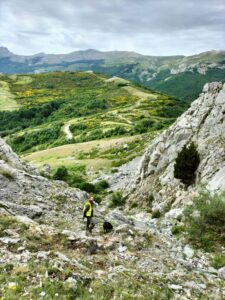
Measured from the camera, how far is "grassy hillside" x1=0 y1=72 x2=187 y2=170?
240ft

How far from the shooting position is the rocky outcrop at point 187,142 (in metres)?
33.2

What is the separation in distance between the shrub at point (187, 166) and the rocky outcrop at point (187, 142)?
1.95 feet

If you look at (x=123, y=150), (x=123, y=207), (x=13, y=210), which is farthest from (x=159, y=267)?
(x=123, y=150)

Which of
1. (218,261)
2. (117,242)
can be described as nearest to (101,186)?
(117,242)

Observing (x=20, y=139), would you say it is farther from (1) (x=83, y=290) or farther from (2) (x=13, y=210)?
(1) (x=83, y=290)

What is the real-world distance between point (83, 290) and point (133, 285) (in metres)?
2.27

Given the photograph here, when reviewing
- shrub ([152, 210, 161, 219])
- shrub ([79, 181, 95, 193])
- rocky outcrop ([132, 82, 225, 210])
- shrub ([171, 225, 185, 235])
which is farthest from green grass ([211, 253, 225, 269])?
shrub ([79, 181, 95, 193])

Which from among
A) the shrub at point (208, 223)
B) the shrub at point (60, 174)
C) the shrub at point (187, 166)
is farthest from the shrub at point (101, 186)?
the shrub at point (208, 223)

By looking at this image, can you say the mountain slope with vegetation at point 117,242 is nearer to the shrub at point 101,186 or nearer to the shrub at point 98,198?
the shrub at point 98,198

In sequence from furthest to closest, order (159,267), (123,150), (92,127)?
(92,127), (123,150), (159,267)

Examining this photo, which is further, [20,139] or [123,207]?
[20,139]

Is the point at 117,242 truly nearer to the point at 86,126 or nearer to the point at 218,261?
the point at 218,261

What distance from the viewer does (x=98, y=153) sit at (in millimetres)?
73312

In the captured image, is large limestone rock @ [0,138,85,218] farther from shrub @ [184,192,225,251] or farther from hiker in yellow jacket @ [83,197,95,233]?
shrub @ [184,192,225,251]
